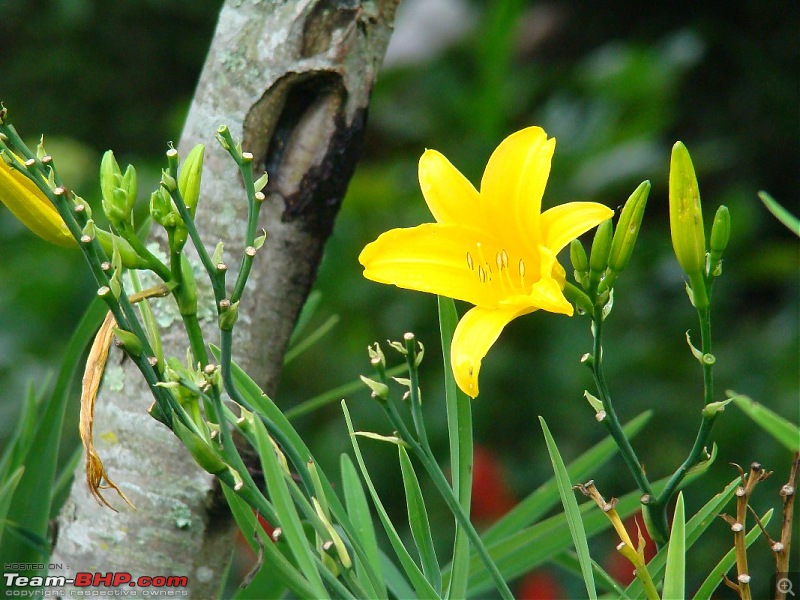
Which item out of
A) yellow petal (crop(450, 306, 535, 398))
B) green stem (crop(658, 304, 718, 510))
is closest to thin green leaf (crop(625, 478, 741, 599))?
green stem (crop(658, 304, 718, 510))

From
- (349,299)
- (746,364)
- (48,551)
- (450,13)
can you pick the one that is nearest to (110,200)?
(48,551)

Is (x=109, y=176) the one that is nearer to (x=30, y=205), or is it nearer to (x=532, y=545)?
(x=30, y=205)

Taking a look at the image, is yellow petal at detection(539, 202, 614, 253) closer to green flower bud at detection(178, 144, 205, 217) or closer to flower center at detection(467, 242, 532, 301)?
flower center at detection(467, 242, 532, 301)

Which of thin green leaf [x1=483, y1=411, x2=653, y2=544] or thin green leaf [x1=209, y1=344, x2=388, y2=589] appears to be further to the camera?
thin green leaf [x1=483, y1=411, x2=653, y2=544]

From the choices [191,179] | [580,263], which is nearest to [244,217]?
[191,179]

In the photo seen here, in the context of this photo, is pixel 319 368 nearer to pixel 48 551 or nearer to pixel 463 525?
pixel 48 551

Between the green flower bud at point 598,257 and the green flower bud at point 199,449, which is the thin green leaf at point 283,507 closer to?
the green flower bud at point 199,449

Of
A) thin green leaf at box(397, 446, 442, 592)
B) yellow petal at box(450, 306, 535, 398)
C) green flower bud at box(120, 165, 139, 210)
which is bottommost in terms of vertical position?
thin green leaf at box(397, 446, 442, 592)

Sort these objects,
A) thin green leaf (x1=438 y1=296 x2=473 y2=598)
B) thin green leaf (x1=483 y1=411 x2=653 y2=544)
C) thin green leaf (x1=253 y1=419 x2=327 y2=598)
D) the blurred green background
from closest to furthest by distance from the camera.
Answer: thin green leaf (x1=253 y1=419 x2=327 y2=598) < thin green leaf (x1=438 y1=296 x2=473 y2=598) < thin green leaf (x1=483 y1=411 x2=653 y2=544) < the blurred green background
